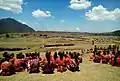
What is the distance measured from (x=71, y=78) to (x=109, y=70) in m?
4.83

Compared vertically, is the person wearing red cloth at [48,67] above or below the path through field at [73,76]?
above

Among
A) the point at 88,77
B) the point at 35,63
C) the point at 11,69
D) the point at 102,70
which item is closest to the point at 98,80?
the point at 88,77

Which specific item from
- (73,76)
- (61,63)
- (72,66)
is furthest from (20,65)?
(73,76)

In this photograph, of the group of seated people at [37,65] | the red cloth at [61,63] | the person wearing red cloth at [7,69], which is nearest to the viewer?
the person wearing red cloth at [7,69]

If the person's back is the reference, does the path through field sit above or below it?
below

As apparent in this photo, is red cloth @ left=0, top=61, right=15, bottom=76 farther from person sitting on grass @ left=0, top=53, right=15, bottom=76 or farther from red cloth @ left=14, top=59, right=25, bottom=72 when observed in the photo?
red cloth @ left=14, top=59, right=25, bottom=72

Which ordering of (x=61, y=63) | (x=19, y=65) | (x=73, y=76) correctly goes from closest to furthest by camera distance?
(x=73, y=76) < (x=19, y=65) < (x=61, y=63)

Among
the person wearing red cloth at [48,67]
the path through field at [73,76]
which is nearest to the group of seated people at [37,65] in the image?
the person wearing red cloth at [48,67]

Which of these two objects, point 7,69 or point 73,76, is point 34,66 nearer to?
point 7,69

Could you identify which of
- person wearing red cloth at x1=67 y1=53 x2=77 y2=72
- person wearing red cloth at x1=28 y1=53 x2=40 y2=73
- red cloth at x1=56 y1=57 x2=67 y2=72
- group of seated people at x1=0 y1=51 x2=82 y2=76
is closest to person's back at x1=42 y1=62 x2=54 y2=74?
group of seated people at x1=0 y1=51 x2=82 y2=76

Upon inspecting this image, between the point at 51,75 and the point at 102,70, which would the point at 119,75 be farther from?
the point at 51,75

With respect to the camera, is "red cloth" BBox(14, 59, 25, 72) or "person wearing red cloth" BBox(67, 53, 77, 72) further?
"person wearing red cloth" BBox(67, 53, 77, 72)

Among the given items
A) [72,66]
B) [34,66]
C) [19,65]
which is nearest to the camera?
[34,66]

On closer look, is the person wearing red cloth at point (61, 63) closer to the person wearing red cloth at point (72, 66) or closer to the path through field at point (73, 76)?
the person wearing red cloth at point (72, 66)
